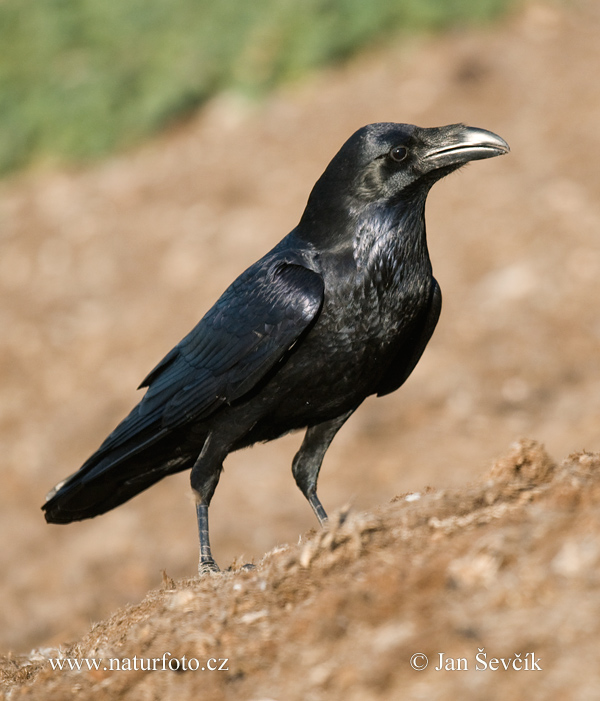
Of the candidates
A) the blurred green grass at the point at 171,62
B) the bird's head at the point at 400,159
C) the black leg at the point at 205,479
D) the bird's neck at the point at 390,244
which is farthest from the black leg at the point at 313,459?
the blurred green grass at the point at 171,62

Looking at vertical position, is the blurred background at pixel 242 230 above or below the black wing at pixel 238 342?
A: above

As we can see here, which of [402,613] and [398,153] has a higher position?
[398,153]

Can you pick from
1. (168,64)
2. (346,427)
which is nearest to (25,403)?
(346,427)

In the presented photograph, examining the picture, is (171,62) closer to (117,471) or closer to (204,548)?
(117,471)

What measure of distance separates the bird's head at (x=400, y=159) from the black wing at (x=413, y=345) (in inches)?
23.1

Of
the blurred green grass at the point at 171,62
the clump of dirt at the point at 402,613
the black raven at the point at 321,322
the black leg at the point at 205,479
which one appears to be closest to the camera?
the clump of dirt at the point at 402,613

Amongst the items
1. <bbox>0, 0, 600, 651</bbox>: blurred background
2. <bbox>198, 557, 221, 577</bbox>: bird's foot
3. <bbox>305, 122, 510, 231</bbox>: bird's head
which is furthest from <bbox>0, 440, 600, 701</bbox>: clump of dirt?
<bbox>0, 0, 600, 651</bbox>: blurred background

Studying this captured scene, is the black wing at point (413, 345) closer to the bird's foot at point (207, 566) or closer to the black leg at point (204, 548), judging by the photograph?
the black leg at point (204, 548)

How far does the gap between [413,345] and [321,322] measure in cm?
85

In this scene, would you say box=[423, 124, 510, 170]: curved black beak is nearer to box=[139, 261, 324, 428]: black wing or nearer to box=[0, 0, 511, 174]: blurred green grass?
box=[139, 261, 324, 428]: black wing

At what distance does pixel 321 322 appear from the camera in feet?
15.0

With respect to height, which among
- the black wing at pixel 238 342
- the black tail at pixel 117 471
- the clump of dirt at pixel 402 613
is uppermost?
the black wing at pixel 238 342

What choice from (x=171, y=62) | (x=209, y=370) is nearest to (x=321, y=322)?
(x=209, y=370)

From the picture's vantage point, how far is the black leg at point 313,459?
5.24 m
